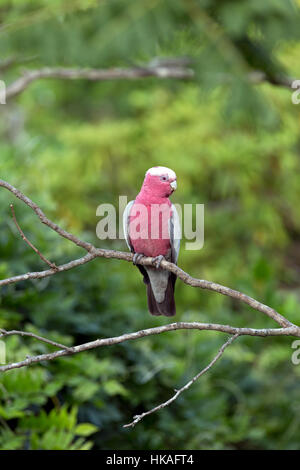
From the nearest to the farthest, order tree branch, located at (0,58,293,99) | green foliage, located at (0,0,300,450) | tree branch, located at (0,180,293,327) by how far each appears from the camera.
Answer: tree branch, located at (0,180,293,327) < green foliage, located at (0,0,300,450) < tree branch, located at (0,58,293,99)

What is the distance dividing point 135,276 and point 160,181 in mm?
5212

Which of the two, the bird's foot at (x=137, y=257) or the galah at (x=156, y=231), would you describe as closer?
the galah at (x=156, y=231)

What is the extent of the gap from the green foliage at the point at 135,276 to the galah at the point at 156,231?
1.11m

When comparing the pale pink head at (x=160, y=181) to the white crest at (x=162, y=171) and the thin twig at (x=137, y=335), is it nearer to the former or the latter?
the white crest at (x=162, y=171)

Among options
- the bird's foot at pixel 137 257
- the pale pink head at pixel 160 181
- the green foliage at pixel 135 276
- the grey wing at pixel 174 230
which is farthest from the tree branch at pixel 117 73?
the pale pink head at pixel 160 181

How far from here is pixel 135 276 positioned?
714cm

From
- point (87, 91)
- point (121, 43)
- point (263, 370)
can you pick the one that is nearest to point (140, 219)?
point (121, 43)

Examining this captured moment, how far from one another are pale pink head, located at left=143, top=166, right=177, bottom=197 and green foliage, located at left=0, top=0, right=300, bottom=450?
138 centimetres

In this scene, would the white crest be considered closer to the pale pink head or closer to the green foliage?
the pale pink head

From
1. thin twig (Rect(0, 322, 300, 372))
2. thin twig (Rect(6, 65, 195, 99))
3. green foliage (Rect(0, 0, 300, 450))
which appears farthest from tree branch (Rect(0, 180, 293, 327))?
thin twig (Rect(6, 65, 195, 99))

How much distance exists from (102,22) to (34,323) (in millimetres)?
2481

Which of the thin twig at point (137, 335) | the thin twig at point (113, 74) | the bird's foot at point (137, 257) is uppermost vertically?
the thin twig at point (113, 74)

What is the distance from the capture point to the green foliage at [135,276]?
3.83 m

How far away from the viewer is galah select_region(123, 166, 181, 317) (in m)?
2.00
